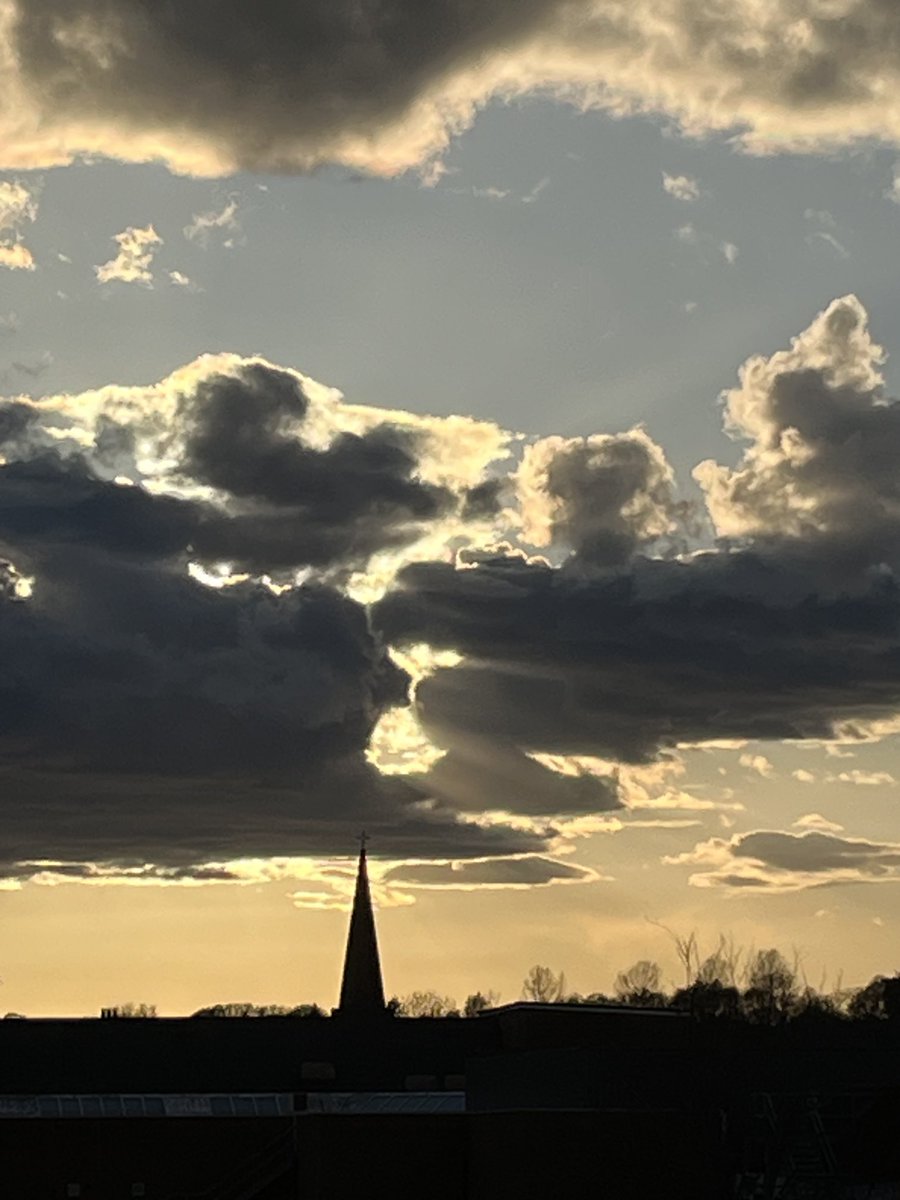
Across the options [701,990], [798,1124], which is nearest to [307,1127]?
[798,1124]

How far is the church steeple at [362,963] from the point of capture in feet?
582

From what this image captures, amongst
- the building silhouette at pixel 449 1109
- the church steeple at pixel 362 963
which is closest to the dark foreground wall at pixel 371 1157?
the building silhouette at pixel 449 1109

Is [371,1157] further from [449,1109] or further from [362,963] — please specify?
[362,963]

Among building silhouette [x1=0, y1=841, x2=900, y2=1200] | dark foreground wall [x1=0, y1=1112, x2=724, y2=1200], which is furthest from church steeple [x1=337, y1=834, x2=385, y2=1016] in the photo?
dark foreground wall [x1=0, y1=1112, x2=724, y2=1200]

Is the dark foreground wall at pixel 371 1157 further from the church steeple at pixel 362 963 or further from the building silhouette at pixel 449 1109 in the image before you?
the church steeple at pixel 362 963

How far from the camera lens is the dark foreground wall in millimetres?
65000

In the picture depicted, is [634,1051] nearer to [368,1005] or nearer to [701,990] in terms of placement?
[368,1005]

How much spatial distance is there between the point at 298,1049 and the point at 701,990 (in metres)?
85.9

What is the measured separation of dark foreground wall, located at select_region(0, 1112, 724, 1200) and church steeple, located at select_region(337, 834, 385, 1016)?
91.5 m

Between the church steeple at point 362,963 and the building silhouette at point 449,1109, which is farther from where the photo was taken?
A: the church steeple at point 362,963

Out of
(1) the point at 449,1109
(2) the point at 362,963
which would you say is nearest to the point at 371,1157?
(1) the point at 449,1109

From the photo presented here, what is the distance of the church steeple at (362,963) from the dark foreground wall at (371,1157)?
9149cm

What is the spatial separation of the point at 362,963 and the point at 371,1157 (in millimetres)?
109529

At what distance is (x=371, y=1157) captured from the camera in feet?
231
